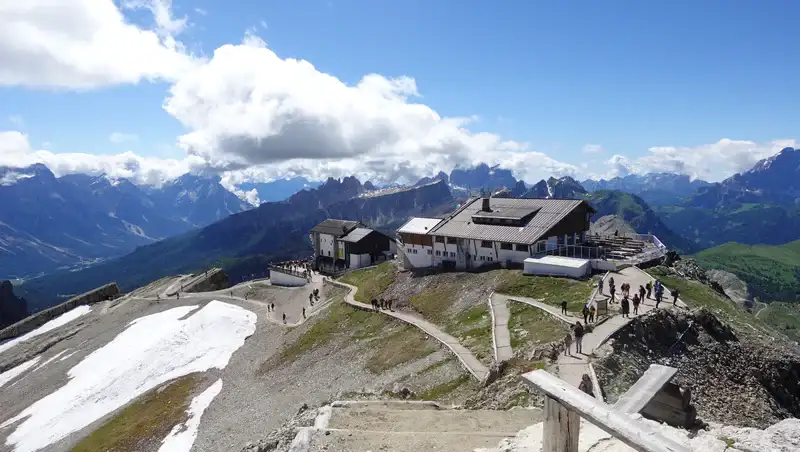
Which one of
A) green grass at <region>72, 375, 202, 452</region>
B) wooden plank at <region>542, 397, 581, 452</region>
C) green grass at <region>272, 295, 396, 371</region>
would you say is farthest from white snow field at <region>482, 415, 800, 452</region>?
green grass at <region>72, 375, 202, 452</region>

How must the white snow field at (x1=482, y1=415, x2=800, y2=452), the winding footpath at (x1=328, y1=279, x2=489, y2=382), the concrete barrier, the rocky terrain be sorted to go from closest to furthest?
the white snow field at (x1=482, y1=415, x2=800, y2=452)
the rocky terrain
the winding footpath at (x1=328, y1=279, x2=489, y2=382)
the concrete barrier

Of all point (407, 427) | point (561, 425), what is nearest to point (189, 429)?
point (407, 427)

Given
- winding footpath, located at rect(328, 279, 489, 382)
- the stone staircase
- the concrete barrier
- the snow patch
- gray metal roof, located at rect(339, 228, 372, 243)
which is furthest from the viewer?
gray metal roof, located at rect(339, 228, 372, 243)

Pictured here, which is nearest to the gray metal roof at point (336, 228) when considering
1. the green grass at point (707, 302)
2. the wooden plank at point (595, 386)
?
the green grass at point (707, 302)

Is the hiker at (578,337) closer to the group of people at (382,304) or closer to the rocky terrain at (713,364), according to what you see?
the rocky terrain at (713,364)

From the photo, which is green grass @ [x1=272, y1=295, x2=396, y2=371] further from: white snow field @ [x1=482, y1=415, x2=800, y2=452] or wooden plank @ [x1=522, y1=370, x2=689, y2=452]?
wooden plank @ [x1=522, y1=370, x2=689, y2=452]
